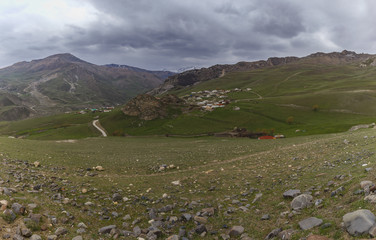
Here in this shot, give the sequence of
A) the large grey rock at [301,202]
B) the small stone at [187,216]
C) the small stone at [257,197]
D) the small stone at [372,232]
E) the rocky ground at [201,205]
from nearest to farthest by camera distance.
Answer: the small stone at [372,232] < the rocky ground at [201,205] < the large grey rock at [301,202] < the small stone at [187,216] < the small stone at [257,197]

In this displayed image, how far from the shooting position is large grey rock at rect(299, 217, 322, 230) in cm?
924

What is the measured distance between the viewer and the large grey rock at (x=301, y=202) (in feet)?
37.7

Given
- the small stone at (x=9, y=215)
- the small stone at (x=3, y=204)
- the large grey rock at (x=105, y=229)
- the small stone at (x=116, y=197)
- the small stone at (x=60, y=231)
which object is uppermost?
the small stone at (x=3, y=204)

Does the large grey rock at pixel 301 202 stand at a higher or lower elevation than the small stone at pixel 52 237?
higher

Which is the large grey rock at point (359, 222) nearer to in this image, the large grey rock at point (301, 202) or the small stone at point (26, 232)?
the large grey rock at point (301, 202)

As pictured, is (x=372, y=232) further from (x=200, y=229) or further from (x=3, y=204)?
(x=3, y=204)

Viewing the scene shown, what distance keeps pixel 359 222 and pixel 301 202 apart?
395 cm

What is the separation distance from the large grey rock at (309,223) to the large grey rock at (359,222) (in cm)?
115

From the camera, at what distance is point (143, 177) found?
888 inches

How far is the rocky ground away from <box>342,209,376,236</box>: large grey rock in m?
0.03

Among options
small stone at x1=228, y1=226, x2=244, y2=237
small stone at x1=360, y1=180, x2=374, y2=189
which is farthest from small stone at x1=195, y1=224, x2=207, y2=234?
small stone at x1=360, y1=180, x2=374, y2=189

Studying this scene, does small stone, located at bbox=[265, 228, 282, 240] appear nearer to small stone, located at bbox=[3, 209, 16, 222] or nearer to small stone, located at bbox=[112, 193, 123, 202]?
small stone, located at bbox=[112, 193, 123, 202]

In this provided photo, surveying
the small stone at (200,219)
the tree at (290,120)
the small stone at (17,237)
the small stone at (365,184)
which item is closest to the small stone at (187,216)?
the small stone at (200,219)

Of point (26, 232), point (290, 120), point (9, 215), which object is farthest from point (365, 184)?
point (290, 120)
